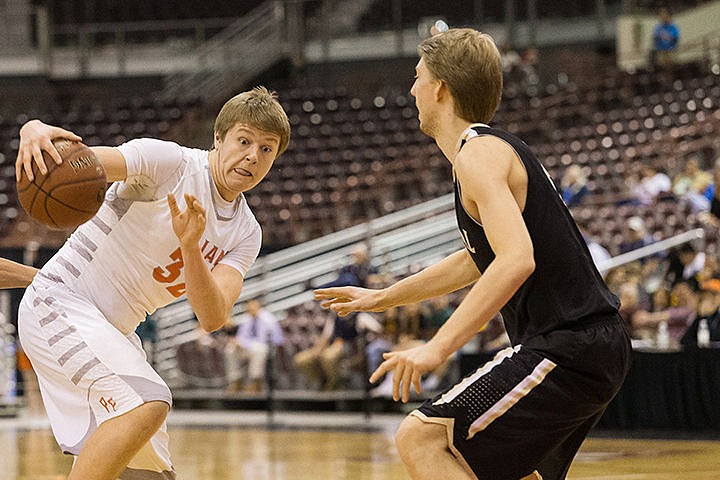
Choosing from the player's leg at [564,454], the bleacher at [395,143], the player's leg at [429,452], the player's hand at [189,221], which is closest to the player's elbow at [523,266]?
the player's leg at [429,452]

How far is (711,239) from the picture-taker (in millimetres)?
11508

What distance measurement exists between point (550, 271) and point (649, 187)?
10.3 metres

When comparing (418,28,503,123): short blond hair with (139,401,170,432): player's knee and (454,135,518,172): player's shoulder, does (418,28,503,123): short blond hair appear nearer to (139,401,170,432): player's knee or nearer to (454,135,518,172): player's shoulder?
(454,135,518,172): player's shoulder

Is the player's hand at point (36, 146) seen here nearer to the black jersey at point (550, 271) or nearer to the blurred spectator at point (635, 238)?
the black jersey at point (550, 271)

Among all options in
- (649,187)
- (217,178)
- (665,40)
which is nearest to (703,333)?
(649,187)

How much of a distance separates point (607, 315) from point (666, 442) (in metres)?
6.27

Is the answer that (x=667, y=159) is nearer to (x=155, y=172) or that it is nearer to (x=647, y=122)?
(x=647, y=122)

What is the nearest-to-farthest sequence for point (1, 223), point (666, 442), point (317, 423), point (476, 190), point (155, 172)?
1. point (476, 190)
2. point (155, 172)
3. point (666, 442)
4. point (317, 423)
5. point (1, 223)

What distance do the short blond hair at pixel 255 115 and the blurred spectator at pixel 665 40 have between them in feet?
46.1

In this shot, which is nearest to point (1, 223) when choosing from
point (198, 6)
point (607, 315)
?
point (198, 6)

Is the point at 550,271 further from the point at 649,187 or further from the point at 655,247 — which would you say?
the point at 649,187

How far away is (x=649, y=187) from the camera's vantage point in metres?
12.9

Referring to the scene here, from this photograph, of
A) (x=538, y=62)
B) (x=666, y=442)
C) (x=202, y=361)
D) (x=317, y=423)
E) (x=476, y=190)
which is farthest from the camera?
(x=538, y=62)

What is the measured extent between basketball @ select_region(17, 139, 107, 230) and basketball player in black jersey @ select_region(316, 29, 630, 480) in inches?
43.7
